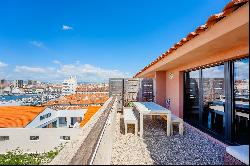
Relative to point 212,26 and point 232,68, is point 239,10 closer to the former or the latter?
point 212,26

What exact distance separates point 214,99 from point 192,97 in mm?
1800

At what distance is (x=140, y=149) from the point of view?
4840mm

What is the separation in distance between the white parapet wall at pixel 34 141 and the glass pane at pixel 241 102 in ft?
47.8

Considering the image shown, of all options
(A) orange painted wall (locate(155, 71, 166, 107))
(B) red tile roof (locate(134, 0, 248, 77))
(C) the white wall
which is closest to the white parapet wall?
(C) the white wall

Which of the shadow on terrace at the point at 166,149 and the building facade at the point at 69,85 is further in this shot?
the building facade at the point at 69,85

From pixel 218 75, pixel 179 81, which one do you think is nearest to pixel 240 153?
pixel 218 75

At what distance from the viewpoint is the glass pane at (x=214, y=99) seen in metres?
5.60

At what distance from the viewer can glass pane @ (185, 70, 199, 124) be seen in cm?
755

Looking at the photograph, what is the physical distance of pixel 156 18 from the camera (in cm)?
2502

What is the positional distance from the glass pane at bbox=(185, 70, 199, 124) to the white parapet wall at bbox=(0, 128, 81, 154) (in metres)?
11.7

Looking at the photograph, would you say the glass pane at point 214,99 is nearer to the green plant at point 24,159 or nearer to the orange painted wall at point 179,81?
the orange painted wall at point 179,81

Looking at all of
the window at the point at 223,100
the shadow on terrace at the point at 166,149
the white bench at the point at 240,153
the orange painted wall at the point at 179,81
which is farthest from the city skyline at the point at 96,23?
the white bench at the point at 240,153

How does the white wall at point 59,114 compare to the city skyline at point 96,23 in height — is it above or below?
below

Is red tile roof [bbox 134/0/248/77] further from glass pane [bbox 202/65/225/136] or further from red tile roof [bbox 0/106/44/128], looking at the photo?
red tile roof [bbox 0/106/44/128]
